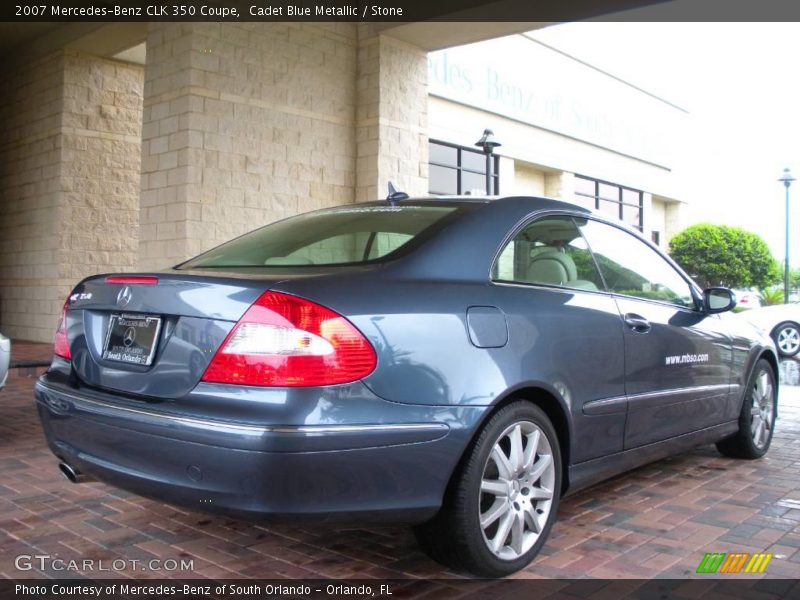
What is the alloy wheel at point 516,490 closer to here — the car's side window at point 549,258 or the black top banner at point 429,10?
→ the car's side window at point 549,258

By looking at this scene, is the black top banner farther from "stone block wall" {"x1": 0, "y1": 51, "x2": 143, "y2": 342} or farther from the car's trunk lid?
the car's trunk lid

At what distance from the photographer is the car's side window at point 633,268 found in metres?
3.77

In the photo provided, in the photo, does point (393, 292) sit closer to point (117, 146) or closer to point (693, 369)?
point (693, 369)

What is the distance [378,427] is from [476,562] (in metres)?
0.70

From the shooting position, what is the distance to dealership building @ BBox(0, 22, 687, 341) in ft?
32.2

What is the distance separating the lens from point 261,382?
2.36 m

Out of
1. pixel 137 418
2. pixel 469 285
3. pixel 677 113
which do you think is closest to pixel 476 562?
pixel 469 285

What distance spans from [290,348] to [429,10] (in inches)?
353

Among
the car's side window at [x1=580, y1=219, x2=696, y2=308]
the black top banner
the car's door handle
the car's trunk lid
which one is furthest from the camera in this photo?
the black top banner

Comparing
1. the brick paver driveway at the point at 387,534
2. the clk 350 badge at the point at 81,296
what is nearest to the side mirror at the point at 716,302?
the brick paver driveway at the point at 387,534

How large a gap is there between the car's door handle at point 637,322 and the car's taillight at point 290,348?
166cm

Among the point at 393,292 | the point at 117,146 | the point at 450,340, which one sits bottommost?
the point at 450,340

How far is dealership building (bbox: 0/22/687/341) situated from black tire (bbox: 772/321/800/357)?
4699mm

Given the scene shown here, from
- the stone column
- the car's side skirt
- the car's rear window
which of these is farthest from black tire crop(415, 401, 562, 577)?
the stone column
